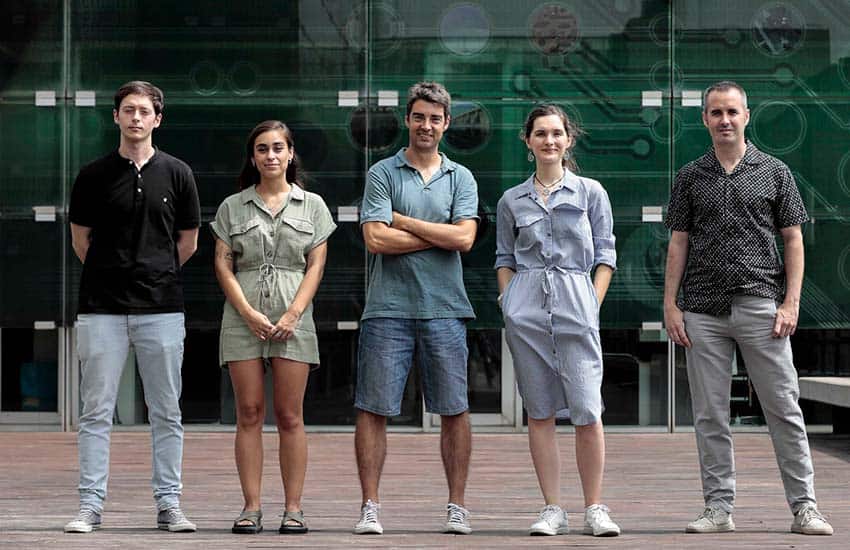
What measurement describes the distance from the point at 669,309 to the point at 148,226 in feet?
6.79

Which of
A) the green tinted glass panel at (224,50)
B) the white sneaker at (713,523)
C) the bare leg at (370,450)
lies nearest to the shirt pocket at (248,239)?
the bare leg at (370,450)

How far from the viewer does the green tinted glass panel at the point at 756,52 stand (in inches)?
452

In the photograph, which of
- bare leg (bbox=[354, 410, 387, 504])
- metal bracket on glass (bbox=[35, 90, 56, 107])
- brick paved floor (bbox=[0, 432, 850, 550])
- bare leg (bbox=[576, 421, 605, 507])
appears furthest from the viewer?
metal bracket on glass (bbox=[35, 90, 56, 107])

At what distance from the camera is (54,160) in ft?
37.8

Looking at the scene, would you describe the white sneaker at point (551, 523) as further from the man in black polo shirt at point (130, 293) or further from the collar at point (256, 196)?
the collar at point (256, 196)

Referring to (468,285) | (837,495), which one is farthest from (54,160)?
(837,495)

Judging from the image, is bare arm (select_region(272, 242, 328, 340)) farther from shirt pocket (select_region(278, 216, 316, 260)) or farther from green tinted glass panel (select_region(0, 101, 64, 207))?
green tinted glass panel (select_region(0, 101, 64, 207))

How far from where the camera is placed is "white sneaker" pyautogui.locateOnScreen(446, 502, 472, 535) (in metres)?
6.03

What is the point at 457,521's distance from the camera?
604 cm

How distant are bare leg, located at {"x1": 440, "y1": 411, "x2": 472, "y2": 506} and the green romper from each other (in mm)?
600

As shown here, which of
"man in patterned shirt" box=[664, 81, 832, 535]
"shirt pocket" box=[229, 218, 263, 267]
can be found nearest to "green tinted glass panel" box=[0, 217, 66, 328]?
"shirt pocket" box=[229, 218, 263, 267]

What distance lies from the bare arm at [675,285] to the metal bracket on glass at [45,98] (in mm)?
6587

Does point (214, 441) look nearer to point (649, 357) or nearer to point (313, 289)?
point (649, 357)

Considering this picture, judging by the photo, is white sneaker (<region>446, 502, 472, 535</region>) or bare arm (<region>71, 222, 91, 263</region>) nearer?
white sneaker (<region>446, 502, 472, 535</region>)
